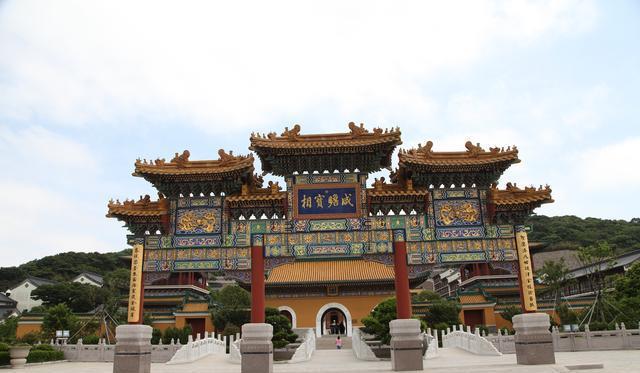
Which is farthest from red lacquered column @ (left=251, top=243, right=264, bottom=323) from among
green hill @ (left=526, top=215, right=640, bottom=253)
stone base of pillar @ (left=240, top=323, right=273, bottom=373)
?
green hill @ (left=526, top=215, right=640, bottom=253)

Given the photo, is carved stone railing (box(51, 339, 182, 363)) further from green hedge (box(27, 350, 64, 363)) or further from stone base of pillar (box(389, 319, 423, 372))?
stone base of pillar (box(389, 319, 423, 372))

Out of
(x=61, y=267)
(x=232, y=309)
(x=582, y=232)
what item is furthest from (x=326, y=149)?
(x=61, y=267)

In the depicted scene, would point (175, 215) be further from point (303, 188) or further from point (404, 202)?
point (404, 202)

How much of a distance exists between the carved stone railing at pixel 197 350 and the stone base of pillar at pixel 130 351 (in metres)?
5.87

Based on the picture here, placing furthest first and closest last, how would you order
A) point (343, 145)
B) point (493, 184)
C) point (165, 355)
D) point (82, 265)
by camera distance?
point (82, 265) → point (165, 355) → point (493, 184) → point (343, 145)

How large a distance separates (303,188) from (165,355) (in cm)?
1195

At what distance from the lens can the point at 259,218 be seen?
48.6 ft

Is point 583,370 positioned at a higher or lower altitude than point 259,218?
lower

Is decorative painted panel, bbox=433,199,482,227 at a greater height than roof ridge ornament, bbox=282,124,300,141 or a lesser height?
lesser

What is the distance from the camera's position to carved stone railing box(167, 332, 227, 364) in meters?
19.3

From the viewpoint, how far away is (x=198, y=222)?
14828 millimetres

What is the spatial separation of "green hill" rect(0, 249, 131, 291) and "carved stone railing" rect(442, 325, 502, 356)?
51306mm

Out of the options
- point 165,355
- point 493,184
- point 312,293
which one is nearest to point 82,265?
point 312,293

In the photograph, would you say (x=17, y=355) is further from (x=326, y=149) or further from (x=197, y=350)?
(x=326, y=149)
